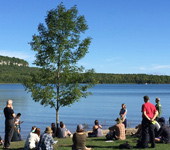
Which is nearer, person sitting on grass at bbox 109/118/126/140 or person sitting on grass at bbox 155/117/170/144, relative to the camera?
person sitting on grass at bbox 155/117/170/144

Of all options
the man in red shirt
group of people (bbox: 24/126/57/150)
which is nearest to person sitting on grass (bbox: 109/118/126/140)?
the man in red shirt

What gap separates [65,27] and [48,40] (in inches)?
54.1

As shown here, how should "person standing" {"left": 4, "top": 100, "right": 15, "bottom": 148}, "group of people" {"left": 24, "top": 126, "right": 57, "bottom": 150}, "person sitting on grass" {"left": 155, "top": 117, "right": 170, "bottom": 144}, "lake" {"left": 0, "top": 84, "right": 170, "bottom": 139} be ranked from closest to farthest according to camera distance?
"group of people" {"left": 24, "top": 126, "right": 57, "bottom": 150} < "person standing" {"left": 4, "top": 100, "right": 15, "bottom": 148} < "person sitting on grass" {"left": 155, "top": 117, "right": 170, "bottom": 144} < "lake" {"left": 0, "top": 84, "right": 170, "bottom": 139}

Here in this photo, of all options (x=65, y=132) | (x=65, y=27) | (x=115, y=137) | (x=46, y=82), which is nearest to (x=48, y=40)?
(x=65, y=27)

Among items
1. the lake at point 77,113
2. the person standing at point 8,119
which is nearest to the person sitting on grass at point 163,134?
the person standing at point 8,119

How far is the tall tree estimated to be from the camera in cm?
1891

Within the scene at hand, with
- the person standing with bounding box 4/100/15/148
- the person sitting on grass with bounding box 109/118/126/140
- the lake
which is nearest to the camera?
the person standing with bounding box 4/100/15/148

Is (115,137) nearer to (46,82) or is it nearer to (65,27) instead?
(46,82)

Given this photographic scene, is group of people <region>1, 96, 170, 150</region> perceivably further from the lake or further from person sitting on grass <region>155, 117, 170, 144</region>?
the lake

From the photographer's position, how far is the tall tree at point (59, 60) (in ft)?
62.0

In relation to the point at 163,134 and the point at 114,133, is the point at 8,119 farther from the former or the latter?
the point at 163,134

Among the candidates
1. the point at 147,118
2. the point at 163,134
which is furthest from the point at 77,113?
the point at 147,118

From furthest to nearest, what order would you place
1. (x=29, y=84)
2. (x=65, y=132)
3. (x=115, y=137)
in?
(x=29, y=84) < (x=65, y=132) < (x=115, y=137)

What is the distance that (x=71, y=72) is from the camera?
765 inches
